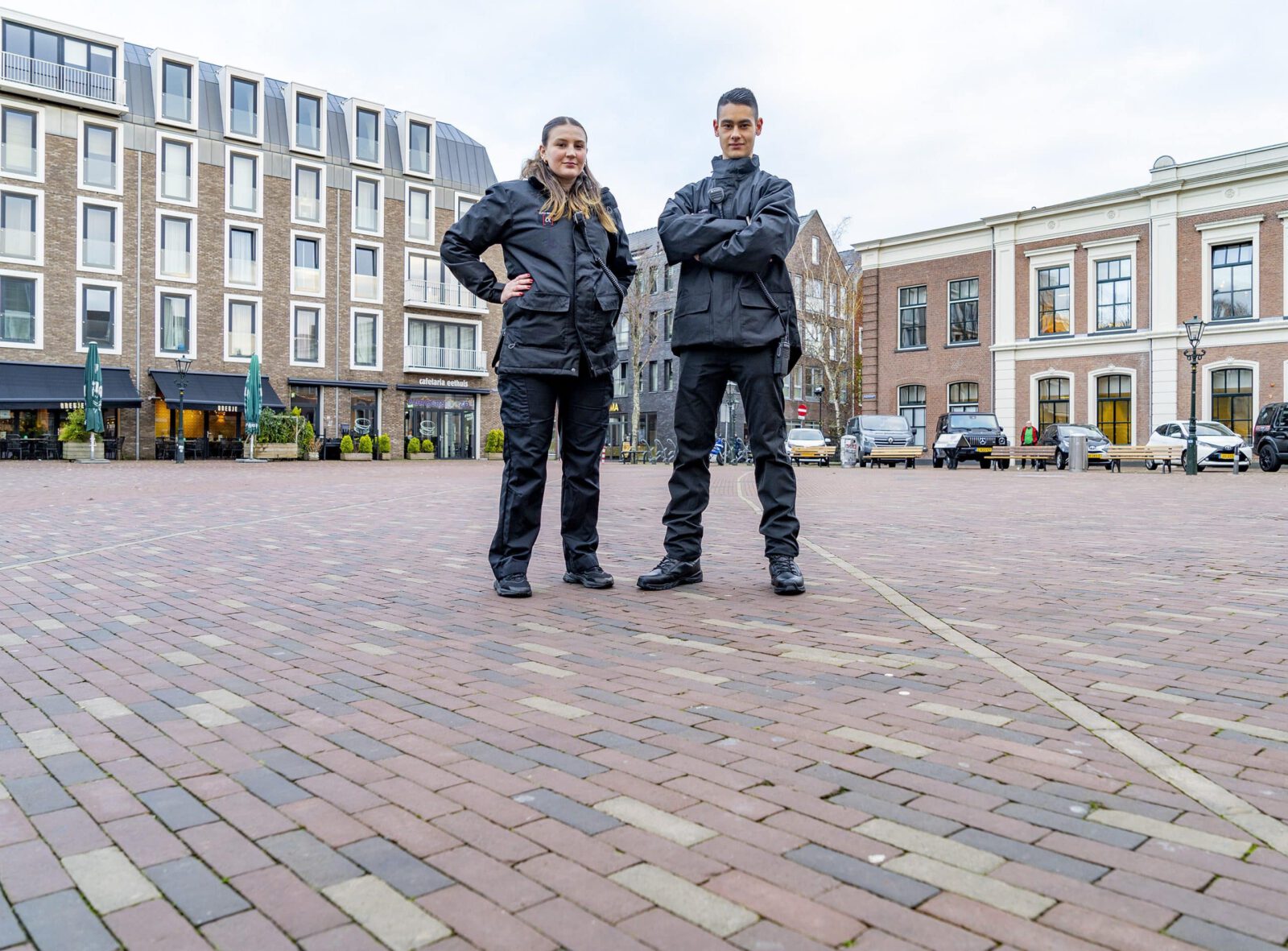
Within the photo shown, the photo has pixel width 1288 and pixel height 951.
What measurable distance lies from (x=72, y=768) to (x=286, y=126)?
40.4 metres

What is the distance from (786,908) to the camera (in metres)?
1.59

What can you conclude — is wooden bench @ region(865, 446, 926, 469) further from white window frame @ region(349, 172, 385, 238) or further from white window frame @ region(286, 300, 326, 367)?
white window frame @ region(349, 172, 385, 238)

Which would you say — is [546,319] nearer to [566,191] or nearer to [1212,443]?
[566,191]

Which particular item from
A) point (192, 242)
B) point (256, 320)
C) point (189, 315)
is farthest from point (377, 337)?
point (192, 242)

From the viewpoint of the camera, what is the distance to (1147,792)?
207cm

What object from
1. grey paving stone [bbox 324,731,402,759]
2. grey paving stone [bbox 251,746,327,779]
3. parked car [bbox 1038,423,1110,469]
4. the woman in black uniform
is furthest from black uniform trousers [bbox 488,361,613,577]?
parked car [bbox 1038,423,1110,469]

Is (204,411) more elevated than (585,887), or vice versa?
(204,411)

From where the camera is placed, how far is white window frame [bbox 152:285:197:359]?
3494 cm

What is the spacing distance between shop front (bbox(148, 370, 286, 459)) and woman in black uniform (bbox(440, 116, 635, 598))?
32301mm

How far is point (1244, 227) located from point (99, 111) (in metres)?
36.6

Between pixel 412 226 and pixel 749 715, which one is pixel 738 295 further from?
pixel 412 226

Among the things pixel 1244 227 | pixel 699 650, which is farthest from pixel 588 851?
pixel 1244 227

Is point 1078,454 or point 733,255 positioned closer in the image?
point 733,255

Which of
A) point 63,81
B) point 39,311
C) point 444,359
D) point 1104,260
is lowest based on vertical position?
point 444,359
